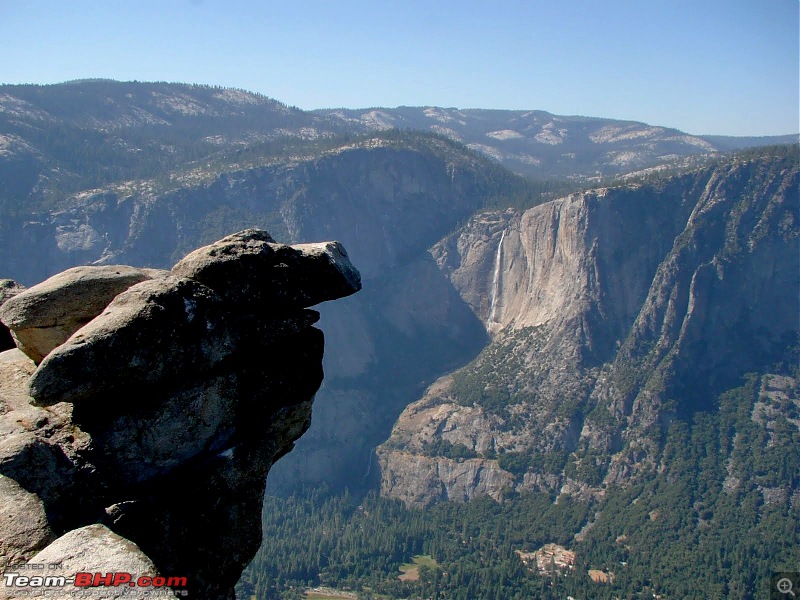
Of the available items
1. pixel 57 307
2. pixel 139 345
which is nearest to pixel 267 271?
pixel 139 345

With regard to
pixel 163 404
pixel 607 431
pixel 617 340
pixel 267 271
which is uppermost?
pixel 267 271

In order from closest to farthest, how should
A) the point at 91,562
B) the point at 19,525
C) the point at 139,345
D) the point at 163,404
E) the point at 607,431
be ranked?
the point at 91,562, the point at 19,525, the point at 139,345, the point at 163,404, the point at 607,431

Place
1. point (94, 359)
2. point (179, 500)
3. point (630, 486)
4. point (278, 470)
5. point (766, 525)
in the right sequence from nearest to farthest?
1. point (94, 359)
2. point (179, 500)
3. point (766, 525)
4. point (630, 486)
5. point (278, 470)

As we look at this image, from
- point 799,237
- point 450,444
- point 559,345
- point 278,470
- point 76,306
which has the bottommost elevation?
point 278,470

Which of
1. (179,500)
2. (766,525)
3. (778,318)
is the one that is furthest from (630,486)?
(179,500)

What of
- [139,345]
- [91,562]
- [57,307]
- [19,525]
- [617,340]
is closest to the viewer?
[91,562]

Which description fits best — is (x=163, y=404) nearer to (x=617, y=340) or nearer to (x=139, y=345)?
(x=139, y=345)

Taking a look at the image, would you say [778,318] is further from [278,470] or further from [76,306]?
[76,306]
